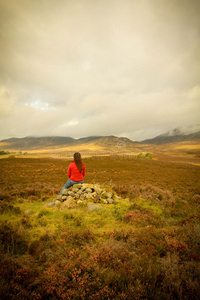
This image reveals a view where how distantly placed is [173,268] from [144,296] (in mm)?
1050

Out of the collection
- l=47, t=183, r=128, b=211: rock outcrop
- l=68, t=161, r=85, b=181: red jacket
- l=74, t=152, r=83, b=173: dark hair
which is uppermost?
l=74, t=152, r=83, b=173: dark hair

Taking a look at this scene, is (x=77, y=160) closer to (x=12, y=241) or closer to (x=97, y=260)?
(x=12, y=241)

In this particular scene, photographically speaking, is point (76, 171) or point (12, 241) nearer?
point (12, 241)

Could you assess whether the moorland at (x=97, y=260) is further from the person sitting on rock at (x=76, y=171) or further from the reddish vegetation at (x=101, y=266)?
the person sitting on rock at (x=76, y=171)

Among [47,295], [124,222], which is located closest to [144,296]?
[47,295]

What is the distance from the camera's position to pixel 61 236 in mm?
4785

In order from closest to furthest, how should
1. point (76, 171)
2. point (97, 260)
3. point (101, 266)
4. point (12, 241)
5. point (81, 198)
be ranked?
point (101, 266) → point (97, 260) → point (12, 241) → point (81, 198) → point (76, 171)

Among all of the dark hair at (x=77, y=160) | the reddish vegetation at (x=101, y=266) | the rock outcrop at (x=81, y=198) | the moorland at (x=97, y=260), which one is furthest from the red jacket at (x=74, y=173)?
the reddish vegetation at (x=101, y=266)

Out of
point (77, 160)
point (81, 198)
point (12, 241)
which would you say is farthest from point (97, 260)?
point (77, 160)

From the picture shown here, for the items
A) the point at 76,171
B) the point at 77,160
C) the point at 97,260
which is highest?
the point at 77,160

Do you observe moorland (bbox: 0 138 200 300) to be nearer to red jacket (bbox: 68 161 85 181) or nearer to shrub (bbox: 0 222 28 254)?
shrub (bbox: 0 222 28 254)

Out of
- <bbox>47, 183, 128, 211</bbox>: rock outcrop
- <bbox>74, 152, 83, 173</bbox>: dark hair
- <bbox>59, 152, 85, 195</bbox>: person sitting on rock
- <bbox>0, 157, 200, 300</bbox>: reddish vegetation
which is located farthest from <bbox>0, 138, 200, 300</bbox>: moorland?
<bbox>74, 152, 83, 173</bbox>: dark hair

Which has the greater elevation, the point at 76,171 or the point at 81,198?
the point at 76,171

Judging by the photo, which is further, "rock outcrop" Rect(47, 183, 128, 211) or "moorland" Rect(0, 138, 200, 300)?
"rock outcrop" Rect(47, 183, 128, 211)
